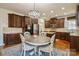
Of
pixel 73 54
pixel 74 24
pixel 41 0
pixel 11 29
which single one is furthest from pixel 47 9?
pixel 73 54

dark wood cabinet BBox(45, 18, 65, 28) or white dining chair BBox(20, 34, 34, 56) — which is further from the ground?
dark wood cabinet BBox(45, 18, 65, 28)

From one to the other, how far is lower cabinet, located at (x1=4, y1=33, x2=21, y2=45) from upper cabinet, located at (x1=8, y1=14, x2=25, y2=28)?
0.27 metres

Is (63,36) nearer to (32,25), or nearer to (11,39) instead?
(32,25)

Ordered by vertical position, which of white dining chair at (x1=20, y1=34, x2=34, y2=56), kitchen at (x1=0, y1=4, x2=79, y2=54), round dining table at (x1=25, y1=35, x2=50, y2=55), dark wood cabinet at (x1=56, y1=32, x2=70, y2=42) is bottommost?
white dining chair at (x1=20, y1=34, x2=34, y2=56)

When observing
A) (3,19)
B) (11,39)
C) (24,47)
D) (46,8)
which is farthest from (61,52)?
(3,19)

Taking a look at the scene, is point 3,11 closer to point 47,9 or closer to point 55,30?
point 47,9

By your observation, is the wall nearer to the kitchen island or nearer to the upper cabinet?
the upper cabinet

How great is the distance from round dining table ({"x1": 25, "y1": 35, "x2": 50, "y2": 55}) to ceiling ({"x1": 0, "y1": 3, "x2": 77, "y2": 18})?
608mm

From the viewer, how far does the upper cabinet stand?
3228 millimetres

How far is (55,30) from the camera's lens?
3209 millimetres

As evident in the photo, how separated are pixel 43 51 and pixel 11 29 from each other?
3.46 feet

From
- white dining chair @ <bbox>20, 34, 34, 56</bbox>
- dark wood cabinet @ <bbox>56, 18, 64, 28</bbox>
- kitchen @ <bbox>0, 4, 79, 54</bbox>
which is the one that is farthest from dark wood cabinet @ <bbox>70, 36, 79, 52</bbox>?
white dining chair @ <bbox>20, 34, 34, 56</bbox>

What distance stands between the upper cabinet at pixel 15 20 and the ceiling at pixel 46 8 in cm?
16

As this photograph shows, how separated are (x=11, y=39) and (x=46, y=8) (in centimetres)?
127
